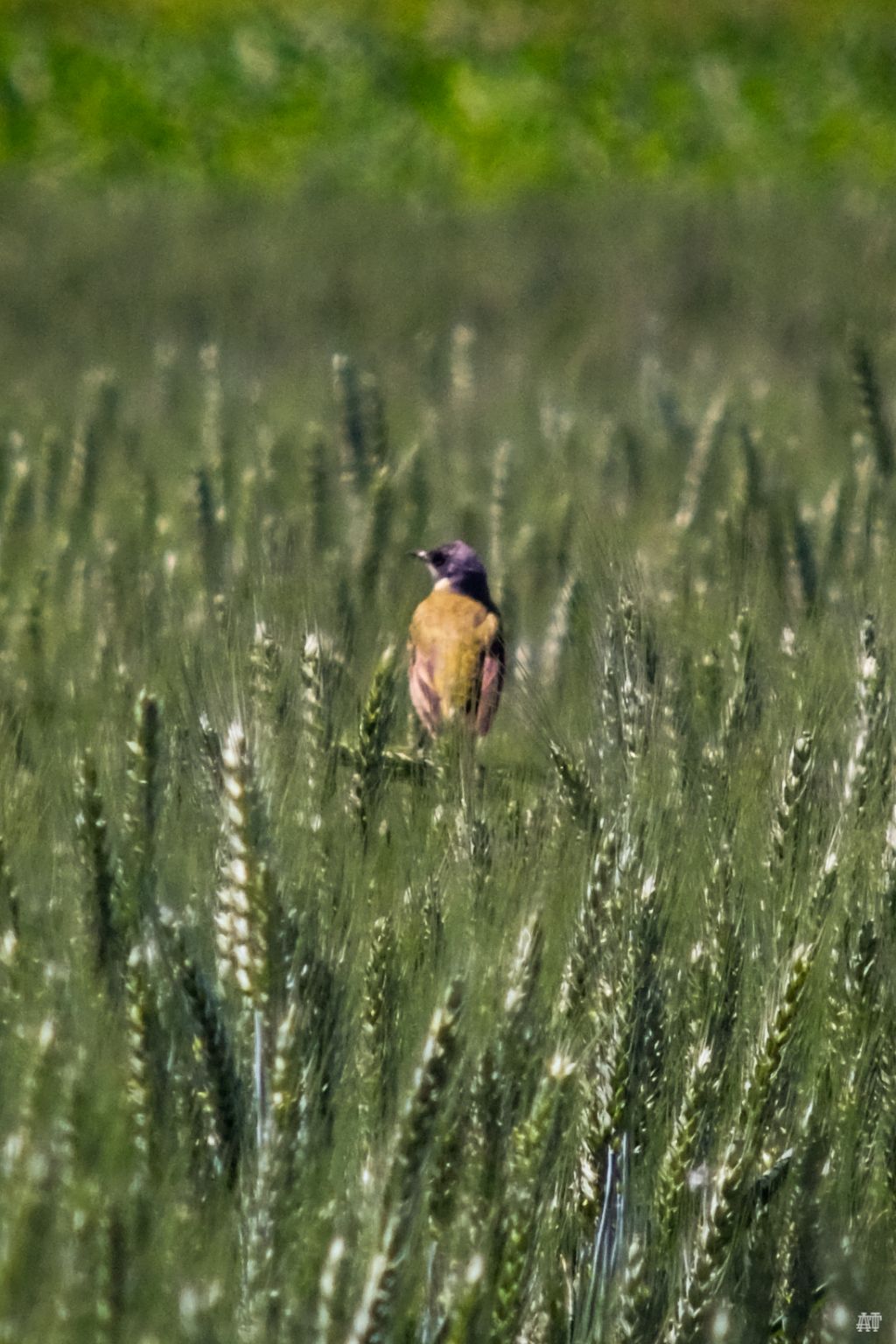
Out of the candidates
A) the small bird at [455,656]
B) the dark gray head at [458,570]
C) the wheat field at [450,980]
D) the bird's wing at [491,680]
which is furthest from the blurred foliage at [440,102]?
the wheat field at [450,980]

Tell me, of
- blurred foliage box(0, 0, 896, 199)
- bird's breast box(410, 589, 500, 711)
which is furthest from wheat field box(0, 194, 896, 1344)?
blurred foliage box(0, 0, 896, 199)

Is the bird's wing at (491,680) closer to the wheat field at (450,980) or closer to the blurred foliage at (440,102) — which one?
the wheat field at (450,980)

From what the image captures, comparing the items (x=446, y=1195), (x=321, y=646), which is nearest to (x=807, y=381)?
(x=321, y=646)

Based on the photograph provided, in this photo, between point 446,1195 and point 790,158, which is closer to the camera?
point 446,1195

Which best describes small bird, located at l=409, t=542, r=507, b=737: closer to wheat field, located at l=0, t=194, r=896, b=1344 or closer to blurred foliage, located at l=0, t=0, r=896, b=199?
wheat field, located at l=0, t=194, r=896, b=1344

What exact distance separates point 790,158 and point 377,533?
1103 centimetres

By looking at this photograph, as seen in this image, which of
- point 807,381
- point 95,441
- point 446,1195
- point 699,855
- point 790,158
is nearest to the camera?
point 446,1195

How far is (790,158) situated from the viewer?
1323cm

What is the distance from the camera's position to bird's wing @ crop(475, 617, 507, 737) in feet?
8.46

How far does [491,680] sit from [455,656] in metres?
0.12

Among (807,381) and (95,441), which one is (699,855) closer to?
(95,441)

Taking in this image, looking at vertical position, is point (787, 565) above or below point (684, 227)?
below

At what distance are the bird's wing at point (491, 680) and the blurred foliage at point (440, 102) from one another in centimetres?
1046

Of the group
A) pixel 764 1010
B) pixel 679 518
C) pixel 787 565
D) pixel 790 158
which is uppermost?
pixel 790 158
